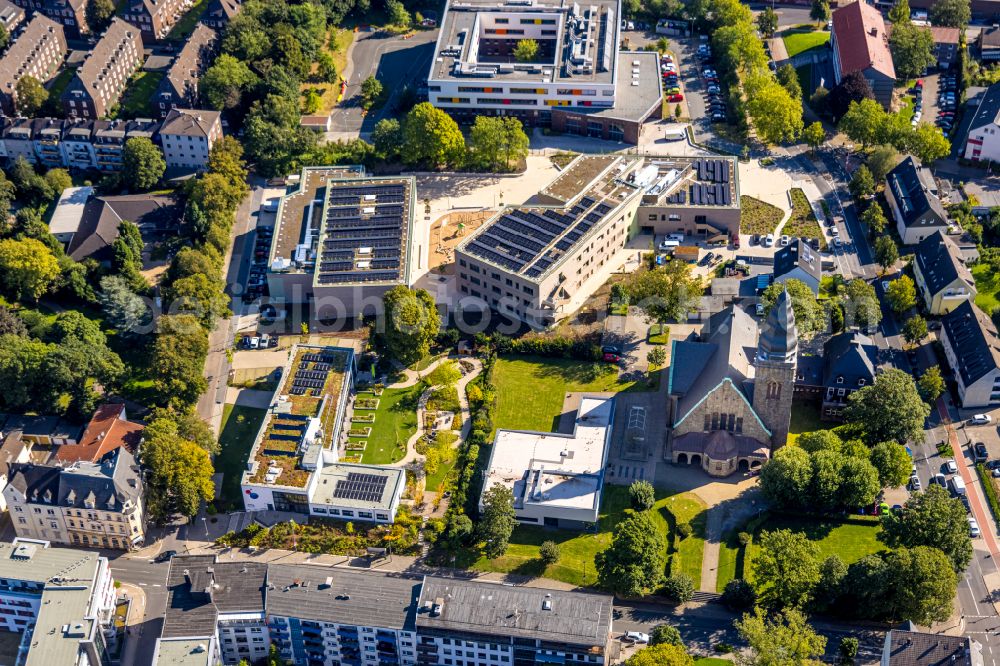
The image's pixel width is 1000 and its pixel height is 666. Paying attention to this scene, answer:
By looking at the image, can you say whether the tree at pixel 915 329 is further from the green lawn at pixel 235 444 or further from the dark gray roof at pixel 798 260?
the green lawn at pixel 235 444

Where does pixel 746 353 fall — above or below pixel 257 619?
above

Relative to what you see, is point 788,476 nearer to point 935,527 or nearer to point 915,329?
point 935,527

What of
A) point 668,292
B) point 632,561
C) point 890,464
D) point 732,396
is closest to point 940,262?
point 668,292

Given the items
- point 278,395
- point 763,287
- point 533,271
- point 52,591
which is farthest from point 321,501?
point 763,287

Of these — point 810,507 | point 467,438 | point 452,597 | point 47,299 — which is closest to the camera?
point 452,597

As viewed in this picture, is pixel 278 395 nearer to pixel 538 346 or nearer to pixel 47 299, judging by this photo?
pixel 538 346

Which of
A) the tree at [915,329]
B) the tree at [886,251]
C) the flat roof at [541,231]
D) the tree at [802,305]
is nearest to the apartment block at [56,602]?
the flat roof at [541,231]

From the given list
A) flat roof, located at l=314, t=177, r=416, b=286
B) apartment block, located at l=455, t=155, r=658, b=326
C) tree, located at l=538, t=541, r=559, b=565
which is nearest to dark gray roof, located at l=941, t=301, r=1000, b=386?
apartment block, located at l=455, t=155, r=658, b=326
